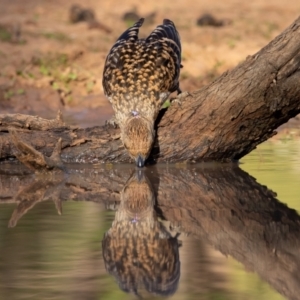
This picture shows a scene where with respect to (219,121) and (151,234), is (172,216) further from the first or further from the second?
(219,121)

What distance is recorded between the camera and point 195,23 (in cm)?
1691

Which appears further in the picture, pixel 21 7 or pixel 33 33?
pixel 21 7

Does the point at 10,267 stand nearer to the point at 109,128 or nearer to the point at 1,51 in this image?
the point at 109,128

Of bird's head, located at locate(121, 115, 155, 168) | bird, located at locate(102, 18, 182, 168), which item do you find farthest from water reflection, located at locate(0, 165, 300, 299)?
bird, located at locate(102, 18, 182, 168)

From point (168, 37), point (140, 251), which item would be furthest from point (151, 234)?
point (168, 37)

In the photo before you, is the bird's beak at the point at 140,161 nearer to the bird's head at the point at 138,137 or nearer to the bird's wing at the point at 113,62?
the bird's head at the point at 138,137

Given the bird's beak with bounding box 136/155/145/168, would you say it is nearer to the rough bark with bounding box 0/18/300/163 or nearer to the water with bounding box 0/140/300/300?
the water with bounding box 0/140/300/300

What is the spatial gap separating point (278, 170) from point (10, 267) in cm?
390

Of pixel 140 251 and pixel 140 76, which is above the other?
pixel 140 76

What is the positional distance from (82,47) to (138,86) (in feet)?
20.1

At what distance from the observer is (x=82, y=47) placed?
14312mm

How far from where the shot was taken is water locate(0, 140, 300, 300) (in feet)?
15.3

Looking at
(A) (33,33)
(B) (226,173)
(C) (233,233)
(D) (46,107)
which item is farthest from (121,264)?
(A) (33,33)

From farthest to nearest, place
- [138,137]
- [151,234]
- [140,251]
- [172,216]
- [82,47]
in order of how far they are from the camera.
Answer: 1. [82,47]
2. [138,137]
3. [172,216]
4. [151,234]
5. [140,251]
